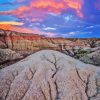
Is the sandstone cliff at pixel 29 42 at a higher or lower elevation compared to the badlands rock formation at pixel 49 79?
higher

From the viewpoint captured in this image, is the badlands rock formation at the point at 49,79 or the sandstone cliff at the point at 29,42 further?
the sandstone cliff at the point at 29,42

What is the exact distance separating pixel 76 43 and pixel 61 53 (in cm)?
49

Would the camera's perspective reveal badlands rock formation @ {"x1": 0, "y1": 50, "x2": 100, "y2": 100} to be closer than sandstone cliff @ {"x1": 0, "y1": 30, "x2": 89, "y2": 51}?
Yes

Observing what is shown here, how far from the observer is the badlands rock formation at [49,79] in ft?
32.0

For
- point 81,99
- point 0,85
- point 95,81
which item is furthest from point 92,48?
point 0,85

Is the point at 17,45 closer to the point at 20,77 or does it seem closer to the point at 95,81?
the point at 20,77

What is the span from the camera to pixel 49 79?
33.0 feet

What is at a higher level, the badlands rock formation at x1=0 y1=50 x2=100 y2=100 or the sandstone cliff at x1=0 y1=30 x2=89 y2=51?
the sandstone cliff at x1=0 y1=30 x2=89 y2=51

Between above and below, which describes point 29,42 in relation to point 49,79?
above

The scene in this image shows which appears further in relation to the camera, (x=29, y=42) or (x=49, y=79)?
(x=29, y=42)

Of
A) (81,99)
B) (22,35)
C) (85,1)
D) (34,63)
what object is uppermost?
(85,1)

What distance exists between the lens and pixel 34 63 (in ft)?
34.4

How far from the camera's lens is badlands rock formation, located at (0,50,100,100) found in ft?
32.0

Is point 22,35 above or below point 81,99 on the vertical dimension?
above
